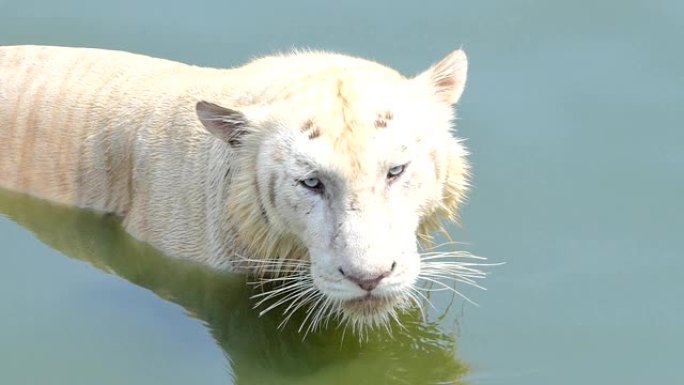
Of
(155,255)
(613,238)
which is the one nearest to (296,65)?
(155,255)

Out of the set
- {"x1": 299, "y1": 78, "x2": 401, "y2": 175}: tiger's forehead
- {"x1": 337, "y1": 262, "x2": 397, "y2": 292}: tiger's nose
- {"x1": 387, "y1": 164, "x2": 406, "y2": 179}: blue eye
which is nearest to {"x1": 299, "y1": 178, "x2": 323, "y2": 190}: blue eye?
{"x1": 299, "y1": 78, "x2": 401, "y2": 175}: tiger's forehead

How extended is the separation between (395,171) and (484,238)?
53.4 inches

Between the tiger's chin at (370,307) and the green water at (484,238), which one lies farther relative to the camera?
the green water at (484,238)

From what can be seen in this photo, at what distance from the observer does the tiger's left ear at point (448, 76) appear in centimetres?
625

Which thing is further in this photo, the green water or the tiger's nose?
the green water

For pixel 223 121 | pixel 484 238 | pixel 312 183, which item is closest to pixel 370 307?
pixel 312 183

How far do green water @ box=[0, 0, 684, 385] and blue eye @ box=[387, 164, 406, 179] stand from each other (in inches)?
41.0

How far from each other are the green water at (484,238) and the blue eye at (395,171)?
104 centimetres

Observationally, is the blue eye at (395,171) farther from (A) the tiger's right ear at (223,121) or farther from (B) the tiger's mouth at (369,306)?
(A) the tiger's right ear at (223,121)

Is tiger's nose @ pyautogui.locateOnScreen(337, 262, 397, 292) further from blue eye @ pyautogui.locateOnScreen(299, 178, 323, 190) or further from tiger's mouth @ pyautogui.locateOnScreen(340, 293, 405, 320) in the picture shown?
blue eye @ pyautogui.locateOnScreen(299, 178, 323, 190)

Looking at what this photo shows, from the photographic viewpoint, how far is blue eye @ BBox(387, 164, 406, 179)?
5785 millimetres

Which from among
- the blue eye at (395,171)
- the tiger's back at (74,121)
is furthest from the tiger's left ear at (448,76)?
A: the tiger's back at (74,121)

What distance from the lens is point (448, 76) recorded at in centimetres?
627

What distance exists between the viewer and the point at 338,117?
5.85m
